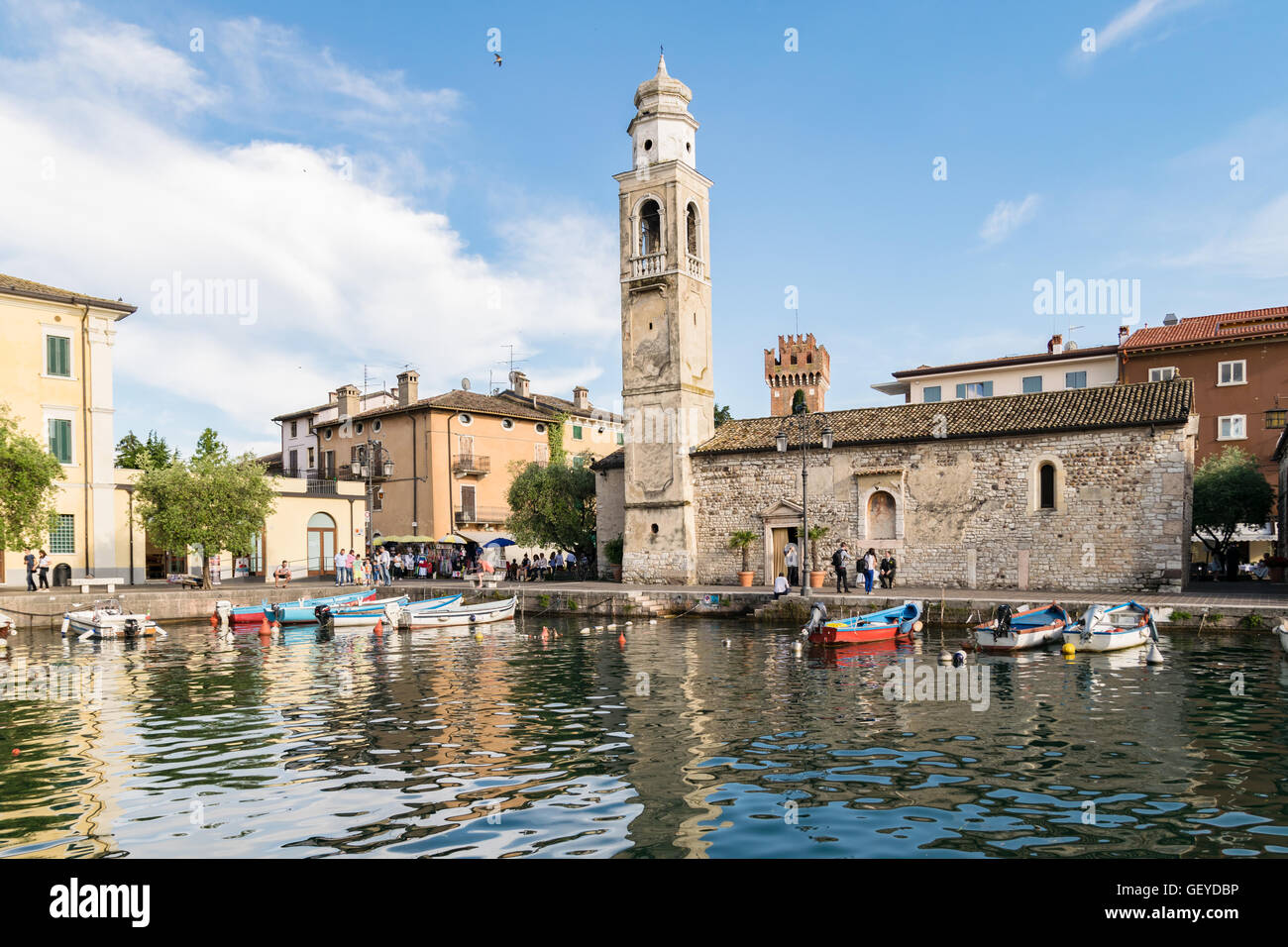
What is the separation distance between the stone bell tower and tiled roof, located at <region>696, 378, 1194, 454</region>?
77.9 inches

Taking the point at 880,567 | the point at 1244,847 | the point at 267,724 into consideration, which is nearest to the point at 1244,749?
the point at 1244,847

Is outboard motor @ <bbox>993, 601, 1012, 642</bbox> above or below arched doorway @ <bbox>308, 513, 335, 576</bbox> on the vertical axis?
below

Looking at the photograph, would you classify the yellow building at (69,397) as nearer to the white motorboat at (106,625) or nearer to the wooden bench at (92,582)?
the wooden bench at (92,582)

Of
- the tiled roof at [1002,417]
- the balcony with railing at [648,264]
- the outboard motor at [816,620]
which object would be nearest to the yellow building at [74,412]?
the balcony with railing at [648,264]

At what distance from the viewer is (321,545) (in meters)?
42.9

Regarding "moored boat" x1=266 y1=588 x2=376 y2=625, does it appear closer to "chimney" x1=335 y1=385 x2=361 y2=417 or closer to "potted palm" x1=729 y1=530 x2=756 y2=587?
"potted palm" x1=729 y1=530 x2=756 y2=587

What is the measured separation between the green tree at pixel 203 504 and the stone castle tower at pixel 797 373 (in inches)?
2111

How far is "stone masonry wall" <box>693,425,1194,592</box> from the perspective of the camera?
27.3 meters

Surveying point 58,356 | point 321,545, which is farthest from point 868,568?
point 58,356

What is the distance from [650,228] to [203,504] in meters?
21.0

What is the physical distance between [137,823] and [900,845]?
731cm

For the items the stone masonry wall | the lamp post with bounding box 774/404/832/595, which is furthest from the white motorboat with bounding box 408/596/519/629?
the lamp post with bounding box 774/404/832/595

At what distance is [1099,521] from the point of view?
28078mm
